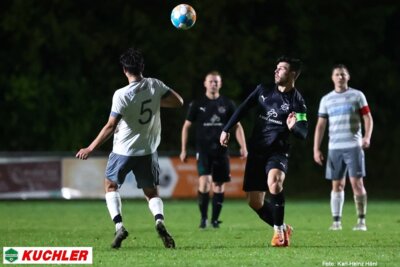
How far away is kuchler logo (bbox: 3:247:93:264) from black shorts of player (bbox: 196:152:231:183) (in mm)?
5848

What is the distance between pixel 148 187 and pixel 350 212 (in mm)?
9414

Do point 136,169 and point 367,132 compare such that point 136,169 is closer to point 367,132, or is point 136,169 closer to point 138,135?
point 138,135

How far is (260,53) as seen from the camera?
110 feet

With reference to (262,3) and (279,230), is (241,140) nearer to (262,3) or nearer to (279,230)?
(279,230)

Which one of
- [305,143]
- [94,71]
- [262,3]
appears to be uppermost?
[262,3]

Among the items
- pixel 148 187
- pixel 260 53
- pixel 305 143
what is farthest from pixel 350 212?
pixel 260 53

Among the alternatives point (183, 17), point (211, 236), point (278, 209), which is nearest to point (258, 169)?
point (278, 209)

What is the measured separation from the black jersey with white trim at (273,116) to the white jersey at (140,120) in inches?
35.9

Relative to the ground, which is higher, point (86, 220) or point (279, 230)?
point (279, 230)

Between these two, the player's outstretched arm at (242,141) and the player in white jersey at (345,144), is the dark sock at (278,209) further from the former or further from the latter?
the player's outstretched arm at (242,141)

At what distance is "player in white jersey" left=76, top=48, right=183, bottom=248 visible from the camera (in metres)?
11.3

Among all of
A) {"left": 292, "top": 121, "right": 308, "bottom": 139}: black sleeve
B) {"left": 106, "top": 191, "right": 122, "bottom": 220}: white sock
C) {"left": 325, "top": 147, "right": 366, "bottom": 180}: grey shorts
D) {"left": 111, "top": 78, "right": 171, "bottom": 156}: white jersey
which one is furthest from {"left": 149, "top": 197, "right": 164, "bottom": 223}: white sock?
{"left": 325, "top": 147, "right": 366, "bottom": 180}: grey shorts

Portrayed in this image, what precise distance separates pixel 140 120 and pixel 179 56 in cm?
2196

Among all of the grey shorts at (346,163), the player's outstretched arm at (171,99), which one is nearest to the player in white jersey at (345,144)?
the grey shorts at (346,163)
